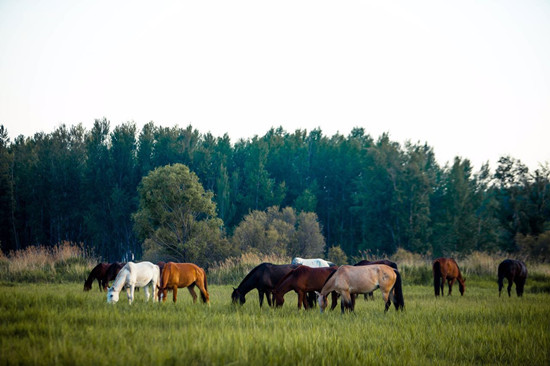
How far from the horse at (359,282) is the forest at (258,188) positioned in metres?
45.6

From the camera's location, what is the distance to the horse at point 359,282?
1265 cm

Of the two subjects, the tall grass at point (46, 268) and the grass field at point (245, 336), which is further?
the tall grass at point (46, 268)

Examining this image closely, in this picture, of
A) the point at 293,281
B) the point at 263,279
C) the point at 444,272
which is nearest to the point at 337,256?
the point at 444,272

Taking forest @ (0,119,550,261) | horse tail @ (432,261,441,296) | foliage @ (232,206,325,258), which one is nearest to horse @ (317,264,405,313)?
horse tail @ (432,261,441,296)

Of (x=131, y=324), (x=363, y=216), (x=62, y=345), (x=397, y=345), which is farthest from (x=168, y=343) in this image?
(x=363, y=216)

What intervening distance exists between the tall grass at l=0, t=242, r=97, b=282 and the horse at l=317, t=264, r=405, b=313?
18.3m

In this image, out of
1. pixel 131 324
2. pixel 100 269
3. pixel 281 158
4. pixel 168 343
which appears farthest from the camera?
pixel 281 158

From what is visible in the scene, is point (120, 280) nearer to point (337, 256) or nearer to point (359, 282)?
point (359, 282)

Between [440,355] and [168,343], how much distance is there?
4.68m

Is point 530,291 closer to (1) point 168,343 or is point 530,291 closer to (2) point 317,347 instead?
(2) point 317,347

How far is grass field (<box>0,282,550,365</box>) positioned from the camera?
6.82 m

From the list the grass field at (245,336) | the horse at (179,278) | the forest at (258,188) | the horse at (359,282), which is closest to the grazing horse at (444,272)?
the horse at (359,282)

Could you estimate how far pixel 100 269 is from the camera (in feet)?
67.9

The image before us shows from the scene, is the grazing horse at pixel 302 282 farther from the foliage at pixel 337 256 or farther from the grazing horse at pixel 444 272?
the foliage at pixel 337 256
